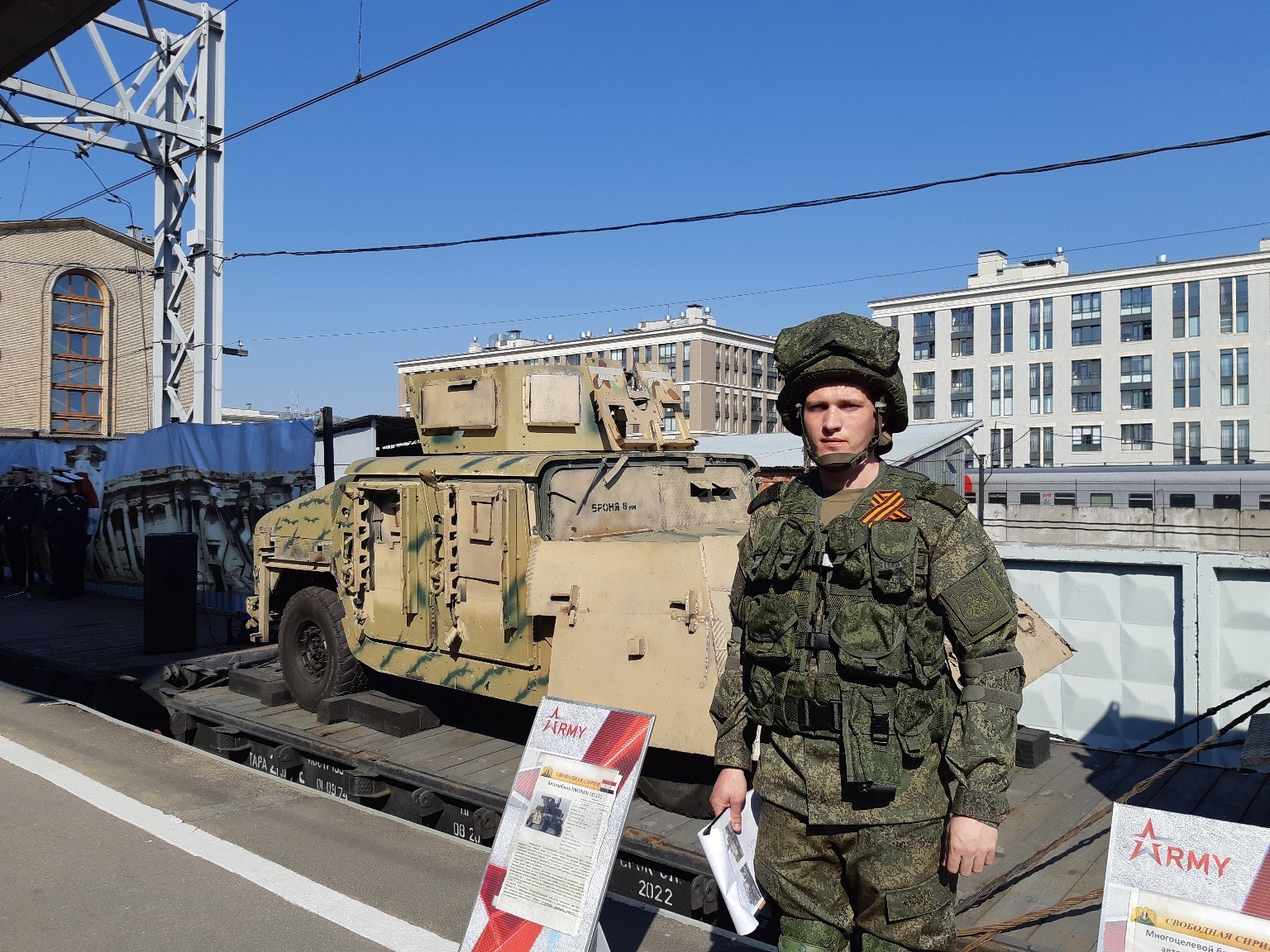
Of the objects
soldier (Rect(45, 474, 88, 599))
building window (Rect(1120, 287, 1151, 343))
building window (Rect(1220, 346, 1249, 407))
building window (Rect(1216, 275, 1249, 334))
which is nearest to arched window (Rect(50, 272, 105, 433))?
soldier (Rect(45, 474, 88, 599))

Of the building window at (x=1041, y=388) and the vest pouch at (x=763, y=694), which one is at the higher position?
the building window at (x=1041, y=388)

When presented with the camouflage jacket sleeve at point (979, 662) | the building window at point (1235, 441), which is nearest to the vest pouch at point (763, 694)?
the camouflage jacket sleeve at point (979, 662)

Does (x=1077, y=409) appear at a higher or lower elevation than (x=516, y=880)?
higher

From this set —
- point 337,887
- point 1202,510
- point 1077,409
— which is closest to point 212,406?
point 337,887

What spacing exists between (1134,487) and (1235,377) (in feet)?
49.9

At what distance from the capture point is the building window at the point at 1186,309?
47987mm

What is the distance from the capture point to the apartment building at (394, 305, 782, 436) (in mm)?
67312

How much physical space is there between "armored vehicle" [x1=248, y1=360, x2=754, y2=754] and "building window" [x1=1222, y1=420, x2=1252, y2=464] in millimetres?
48159

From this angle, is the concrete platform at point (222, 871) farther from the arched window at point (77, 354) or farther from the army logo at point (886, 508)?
the arched window at point (77, 354)

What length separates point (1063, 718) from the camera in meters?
7.01

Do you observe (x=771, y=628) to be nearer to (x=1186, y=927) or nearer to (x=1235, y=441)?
(x=1186, y=927)

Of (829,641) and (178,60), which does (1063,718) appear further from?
(178,60)

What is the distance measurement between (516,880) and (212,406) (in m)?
12.5

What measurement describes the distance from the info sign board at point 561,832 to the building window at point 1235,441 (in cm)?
5164
